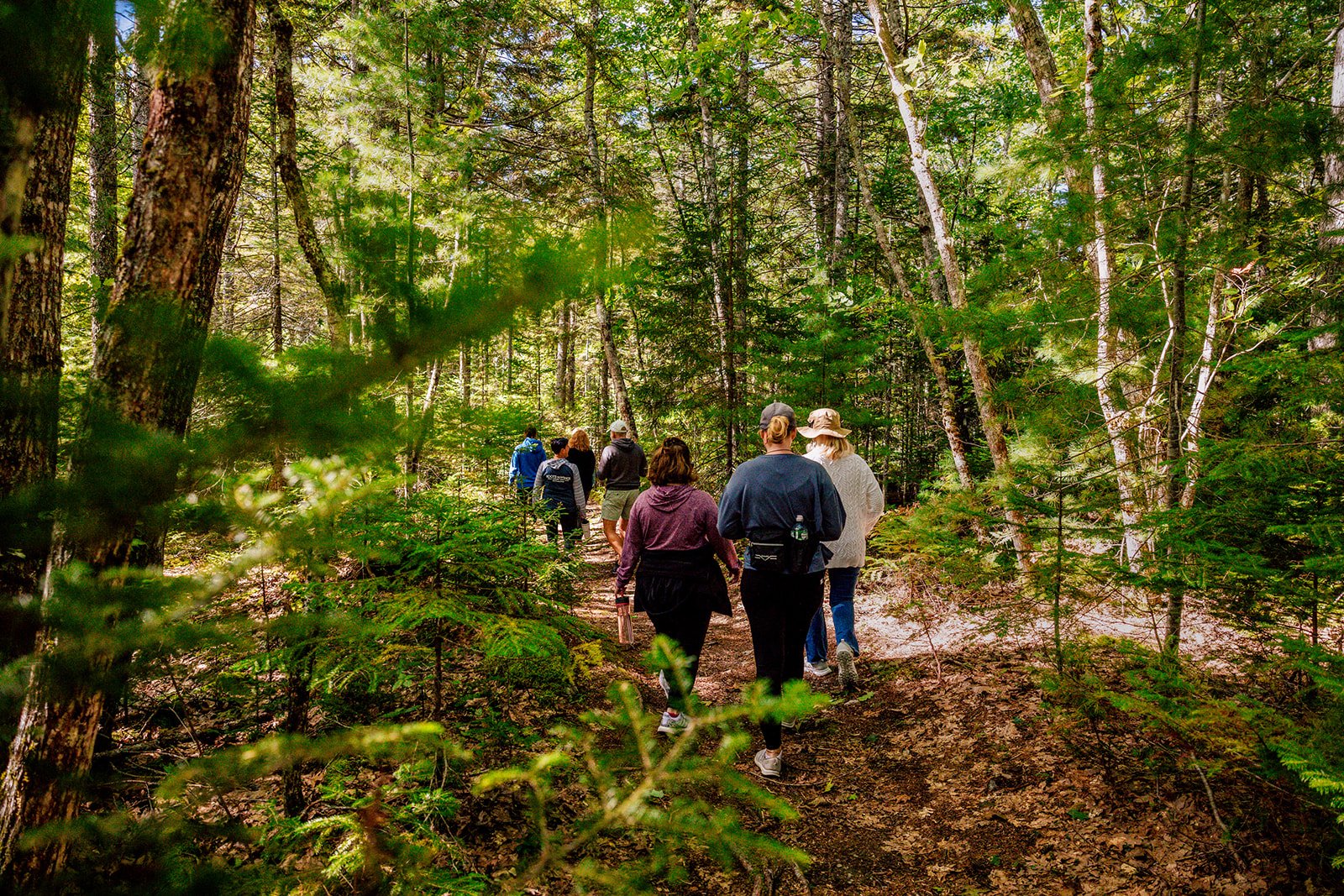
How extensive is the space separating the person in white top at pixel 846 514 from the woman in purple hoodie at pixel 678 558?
3.89 ft

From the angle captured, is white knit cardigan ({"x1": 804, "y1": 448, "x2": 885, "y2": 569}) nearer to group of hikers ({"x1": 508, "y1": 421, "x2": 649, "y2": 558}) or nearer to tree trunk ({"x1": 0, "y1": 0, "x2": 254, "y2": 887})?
group of hikers ({"x1": 508, "y1": 421, "x2": 649, "y2": 558})

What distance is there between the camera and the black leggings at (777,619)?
4047 millimetres

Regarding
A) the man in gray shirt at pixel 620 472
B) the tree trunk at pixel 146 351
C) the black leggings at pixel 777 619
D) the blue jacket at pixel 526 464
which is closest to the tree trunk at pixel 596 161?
the blue jacket at pixel 526 464

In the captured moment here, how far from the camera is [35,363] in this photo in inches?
93.6

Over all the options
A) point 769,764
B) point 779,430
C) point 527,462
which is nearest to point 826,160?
point 527,462

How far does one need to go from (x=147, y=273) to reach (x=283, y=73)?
5.06 metres

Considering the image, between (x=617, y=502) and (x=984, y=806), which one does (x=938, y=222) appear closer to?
(x=617, y=502)

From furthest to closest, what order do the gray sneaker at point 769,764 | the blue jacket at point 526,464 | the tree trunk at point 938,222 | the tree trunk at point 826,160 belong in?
the tree trunk at point 826,160 → the blue jacket at point 526,464 → the tree trunk at point 938,222 → the gray sneaker at point 769,764

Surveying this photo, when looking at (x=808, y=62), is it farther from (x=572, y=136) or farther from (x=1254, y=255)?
(x=1254, y=255)

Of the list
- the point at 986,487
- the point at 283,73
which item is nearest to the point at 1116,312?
the point at 986,487

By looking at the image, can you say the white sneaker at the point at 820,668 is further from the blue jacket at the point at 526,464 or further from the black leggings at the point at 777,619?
the blue jacket at the point at 526,464

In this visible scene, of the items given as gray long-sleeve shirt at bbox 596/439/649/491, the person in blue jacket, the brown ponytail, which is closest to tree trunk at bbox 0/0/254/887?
the brown ponytail

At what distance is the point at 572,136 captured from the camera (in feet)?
46.8

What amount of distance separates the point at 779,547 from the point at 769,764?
4.85 ft
